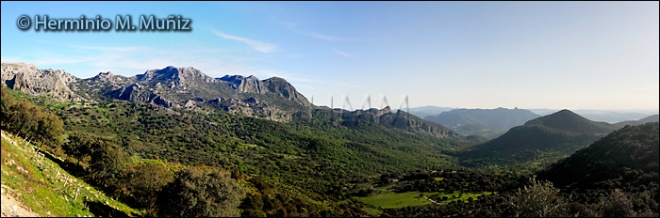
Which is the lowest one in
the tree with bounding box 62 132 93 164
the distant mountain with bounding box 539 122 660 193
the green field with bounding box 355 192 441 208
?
the green field with bounding box 355 192 441 208

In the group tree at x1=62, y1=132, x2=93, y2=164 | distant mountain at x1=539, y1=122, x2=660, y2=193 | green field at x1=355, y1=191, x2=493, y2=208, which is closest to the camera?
tree at x1=62, y1=132, x2=93, y2=164

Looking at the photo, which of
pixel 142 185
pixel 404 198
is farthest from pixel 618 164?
pixel 142 185

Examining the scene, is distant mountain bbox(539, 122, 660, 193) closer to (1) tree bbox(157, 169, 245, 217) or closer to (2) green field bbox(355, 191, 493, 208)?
(2) green field bbox(355, 191, 493, 208)

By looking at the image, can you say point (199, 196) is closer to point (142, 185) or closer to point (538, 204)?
point (142, 185)

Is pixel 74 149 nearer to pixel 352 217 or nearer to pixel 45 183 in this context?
pixel 45 183

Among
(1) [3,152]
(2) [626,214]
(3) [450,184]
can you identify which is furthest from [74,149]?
(3) [450,184]

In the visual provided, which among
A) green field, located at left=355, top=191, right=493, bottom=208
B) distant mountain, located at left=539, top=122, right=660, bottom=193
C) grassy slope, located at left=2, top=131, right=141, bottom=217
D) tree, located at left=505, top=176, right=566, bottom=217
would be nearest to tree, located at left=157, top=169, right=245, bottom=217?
grassy slope, located at left=2, top=131, right=141, bottom=217

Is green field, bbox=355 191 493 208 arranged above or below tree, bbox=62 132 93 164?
below

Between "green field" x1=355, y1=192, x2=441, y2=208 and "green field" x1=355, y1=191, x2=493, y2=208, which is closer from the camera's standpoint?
"green field" x1=355, y1=191, x2=493, y2=208
